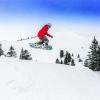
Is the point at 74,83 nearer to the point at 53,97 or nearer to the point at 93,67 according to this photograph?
the point at 53,97

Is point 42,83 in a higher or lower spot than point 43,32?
lower

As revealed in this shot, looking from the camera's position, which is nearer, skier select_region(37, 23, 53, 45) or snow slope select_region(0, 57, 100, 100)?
snow slope select_region(0, 57, 100, 100)

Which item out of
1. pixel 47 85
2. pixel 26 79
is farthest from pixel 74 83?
pixel 26 79

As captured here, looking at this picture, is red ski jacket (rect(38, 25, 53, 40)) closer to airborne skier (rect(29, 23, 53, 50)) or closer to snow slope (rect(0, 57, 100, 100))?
airborne skier (rect(29, 23, 53, 50))

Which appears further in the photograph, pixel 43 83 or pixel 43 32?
pixel 43 83

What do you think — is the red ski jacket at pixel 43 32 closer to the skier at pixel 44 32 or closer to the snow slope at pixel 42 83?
the skier at pixel 44 32

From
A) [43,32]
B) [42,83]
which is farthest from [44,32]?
[42,83]

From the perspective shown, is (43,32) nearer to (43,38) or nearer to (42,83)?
(43,38)

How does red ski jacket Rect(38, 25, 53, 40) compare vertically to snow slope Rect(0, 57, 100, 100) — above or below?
above

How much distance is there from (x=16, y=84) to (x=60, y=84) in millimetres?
3365

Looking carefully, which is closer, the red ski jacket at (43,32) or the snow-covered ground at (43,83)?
the snow-covered ground at (43,83)

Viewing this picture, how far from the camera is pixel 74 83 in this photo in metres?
19.6

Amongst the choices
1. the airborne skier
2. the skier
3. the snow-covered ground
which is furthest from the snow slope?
the skier

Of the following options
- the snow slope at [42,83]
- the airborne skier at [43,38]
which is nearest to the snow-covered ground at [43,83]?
the snow slope at [42,83]
